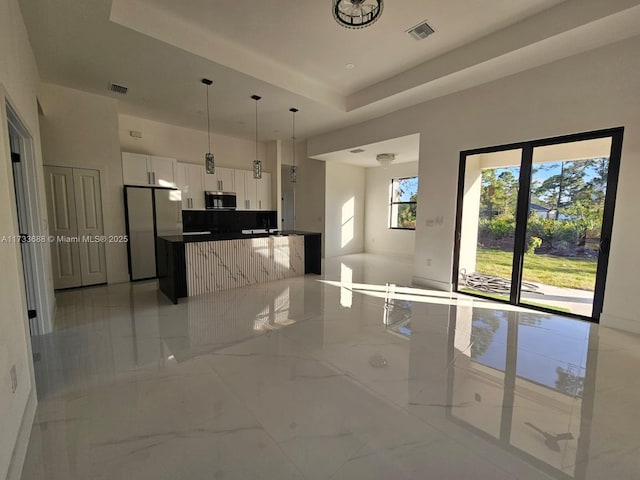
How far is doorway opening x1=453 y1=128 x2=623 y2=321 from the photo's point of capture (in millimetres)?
3307

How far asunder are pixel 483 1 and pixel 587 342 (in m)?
3.47

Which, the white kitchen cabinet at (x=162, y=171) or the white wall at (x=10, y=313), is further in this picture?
the white kitchen cabinet at (x=162, y=171)

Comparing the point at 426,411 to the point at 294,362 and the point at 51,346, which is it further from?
the point at 51,346

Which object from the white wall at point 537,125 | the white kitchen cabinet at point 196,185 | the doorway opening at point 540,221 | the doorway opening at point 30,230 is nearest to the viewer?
the doorway opening at point 30,230

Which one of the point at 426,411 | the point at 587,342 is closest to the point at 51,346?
the point at 426,411

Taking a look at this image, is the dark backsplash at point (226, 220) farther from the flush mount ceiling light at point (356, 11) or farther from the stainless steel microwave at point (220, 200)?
the flush mount ceiling light at point (356, 11)

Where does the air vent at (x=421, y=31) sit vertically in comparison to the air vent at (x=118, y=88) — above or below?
above

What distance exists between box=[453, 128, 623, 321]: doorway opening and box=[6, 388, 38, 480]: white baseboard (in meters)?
4.88

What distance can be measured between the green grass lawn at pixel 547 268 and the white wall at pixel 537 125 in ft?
0.95

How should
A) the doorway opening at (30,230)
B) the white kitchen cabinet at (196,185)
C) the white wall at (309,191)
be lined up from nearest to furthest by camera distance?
1. the doorway opening at (30,230)
2. the white kitchen cabinet at (196,185)
3. the white wall at (309,191)

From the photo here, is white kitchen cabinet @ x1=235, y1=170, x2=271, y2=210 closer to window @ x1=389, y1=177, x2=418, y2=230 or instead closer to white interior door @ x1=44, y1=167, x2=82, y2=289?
white interior door @ x1=44, y1=167, x2=82, y2=289

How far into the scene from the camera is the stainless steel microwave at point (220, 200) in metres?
6.22

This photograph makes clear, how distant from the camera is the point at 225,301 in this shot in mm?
3967

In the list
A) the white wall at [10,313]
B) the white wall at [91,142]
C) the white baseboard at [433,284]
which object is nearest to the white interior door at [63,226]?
the white wall at [91,142]
